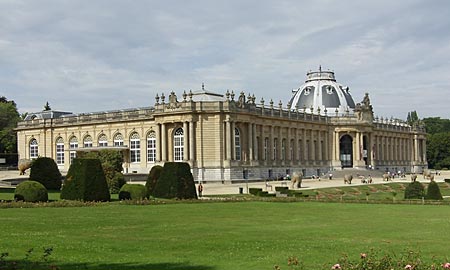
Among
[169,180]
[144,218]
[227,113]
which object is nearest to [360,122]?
[227,113]

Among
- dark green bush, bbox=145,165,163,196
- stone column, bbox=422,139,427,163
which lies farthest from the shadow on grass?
stone column, bbox=422,139,427,163

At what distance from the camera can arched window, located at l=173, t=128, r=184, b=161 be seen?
2699 inches

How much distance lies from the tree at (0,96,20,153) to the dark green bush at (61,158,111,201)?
209ft

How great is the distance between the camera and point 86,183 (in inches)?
1275

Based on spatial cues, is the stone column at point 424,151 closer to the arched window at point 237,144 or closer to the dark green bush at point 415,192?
the arched window at point 237,144

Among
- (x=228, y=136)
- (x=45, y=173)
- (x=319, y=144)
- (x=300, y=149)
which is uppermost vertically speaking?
(x=228, y=136)

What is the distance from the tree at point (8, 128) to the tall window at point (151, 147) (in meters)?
28.9

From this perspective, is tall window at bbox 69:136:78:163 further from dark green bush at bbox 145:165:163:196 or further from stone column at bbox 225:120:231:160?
dark green bush at bbox 145:165:163:196

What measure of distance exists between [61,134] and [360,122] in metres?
44.3

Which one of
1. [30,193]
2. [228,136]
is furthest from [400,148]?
[30,193]

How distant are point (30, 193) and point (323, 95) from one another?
76.1m

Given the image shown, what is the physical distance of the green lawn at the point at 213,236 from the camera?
43.9 feet

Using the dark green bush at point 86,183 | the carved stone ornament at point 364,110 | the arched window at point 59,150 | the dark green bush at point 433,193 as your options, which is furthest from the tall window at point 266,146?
the dark green bush at point 86,183

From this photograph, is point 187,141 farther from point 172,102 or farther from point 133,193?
point 133,193
